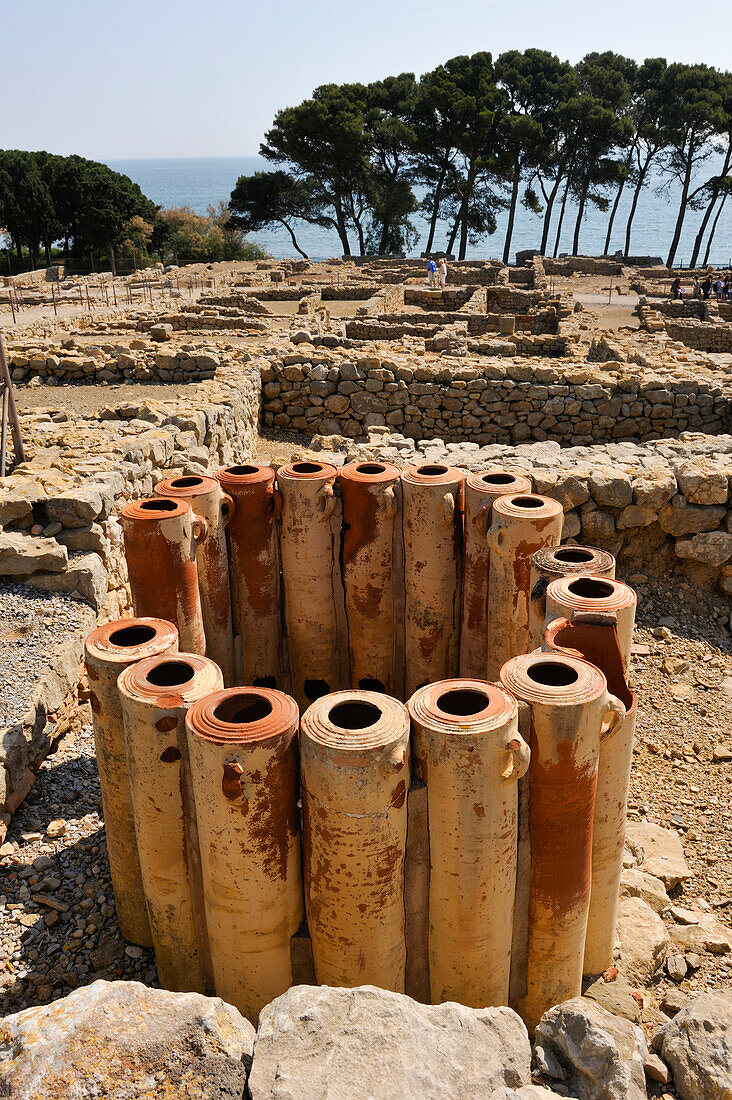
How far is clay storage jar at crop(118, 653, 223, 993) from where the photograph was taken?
380cm

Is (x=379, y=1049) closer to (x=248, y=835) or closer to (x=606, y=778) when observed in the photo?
(x=248, y=835)

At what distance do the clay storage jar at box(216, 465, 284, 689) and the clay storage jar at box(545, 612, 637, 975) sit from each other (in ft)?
8.73

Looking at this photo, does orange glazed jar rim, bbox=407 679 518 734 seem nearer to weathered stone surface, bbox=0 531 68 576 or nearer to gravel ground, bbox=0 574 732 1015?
gravel ground, bbox=0 574 732 1015

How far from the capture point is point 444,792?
11.7ft

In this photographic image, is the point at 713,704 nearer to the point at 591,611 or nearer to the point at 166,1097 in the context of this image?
the point at 591,611

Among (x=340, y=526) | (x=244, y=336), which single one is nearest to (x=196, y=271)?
(x=244, y=336)

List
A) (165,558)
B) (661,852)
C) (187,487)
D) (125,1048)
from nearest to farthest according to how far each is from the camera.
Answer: (125,1048)
(165,558)
(661,852)
(187,487)

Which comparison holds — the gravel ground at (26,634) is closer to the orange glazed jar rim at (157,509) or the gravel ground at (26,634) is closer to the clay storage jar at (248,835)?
the orange glazed jar rim at (157,509)

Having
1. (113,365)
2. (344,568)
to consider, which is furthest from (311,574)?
(113,365)

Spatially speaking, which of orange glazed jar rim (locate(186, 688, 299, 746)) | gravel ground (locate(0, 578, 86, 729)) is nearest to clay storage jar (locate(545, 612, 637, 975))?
orange glazed jar rim (locate(186, 688, 299, 746))

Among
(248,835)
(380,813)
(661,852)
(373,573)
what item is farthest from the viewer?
(373,573)

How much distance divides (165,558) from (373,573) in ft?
5.77

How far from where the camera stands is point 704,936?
481 centimetres

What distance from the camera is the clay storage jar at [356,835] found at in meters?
3.40
